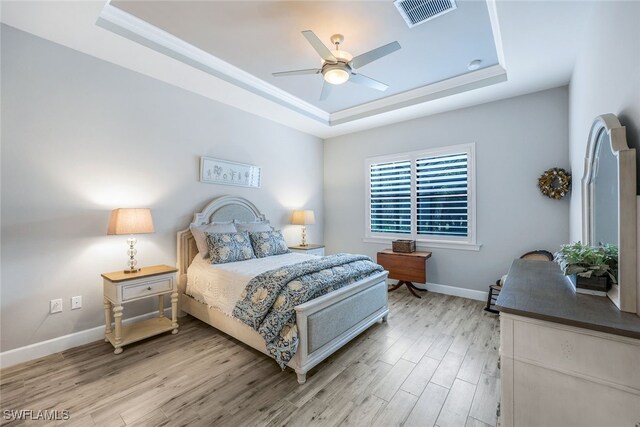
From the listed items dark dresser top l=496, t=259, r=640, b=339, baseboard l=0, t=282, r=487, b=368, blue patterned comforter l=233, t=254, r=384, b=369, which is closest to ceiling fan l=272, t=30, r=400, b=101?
blue patterned comforter l=233, t=254, r=384, b=369

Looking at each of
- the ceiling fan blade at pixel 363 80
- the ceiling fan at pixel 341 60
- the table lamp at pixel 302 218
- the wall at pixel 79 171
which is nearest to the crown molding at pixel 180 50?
the wall at pixel 79 171

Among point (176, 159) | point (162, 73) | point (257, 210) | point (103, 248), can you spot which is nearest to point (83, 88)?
point (162, 73)

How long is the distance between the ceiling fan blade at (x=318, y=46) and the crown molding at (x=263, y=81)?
1.43m

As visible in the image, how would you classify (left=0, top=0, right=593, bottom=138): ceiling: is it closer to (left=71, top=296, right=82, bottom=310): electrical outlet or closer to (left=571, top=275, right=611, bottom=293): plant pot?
(left=571, top=275, right=611, bottom=293): plant pot

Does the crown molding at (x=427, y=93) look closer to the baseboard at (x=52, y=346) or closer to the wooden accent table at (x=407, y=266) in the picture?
the wooden accent table at (x=407, y=266)

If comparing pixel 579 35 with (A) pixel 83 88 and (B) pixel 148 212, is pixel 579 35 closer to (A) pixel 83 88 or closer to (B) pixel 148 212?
(B) pixel 148 212

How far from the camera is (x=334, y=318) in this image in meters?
2.37

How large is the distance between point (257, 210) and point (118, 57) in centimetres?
239

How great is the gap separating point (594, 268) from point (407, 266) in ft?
8.92

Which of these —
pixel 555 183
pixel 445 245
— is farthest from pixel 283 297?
pixel 555 183

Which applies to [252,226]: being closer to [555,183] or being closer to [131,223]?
[131,223]

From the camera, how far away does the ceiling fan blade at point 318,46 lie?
2036mm

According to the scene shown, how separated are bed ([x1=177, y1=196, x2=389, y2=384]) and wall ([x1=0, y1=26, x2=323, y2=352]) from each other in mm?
200

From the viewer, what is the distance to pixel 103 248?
2805 mm
